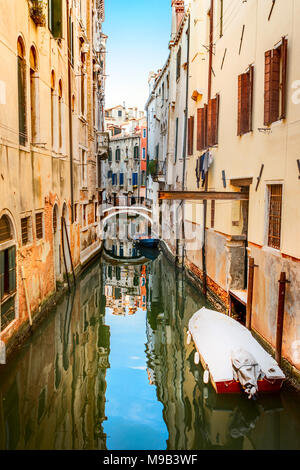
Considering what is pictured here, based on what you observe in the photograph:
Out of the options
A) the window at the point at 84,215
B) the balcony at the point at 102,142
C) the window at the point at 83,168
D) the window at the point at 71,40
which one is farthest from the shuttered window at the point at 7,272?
the balcony at the point at 102,142

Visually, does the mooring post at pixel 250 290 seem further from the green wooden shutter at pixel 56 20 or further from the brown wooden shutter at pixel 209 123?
the green wooden shutter at pixel 56 20

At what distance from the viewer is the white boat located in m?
6.64

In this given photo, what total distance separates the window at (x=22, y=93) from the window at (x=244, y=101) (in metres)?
4.69

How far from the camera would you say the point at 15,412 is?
6660 millimetres

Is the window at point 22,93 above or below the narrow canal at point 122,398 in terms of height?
above

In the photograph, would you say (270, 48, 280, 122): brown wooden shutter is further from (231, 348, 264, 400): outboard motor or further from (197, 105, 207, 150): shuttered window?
(197, 105, 207, 150): shuttered window

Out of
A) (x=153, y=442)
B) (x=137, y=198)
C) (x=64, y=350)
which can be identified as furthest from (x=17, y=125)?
(x=137, y=198)

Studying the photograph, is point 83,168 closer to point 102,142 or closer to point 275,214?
point 102,142

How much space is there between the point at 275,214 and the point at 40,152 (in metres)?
5.82

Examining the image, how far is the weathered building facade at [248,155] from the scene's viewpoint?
724 cm

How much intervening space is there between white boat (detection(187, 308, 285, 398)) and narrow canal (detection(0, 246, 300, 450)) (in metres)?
0.33

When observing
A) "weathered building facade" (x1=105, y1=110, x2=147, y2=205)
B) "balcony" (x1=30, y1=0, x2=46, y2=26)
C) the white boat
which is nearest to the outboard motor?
the white boat

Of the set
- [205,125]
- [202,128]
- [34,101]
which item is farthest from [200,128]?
[34,101]

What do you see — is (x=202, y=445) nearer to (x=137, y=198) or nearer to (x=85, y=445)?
(x=85, y=445)
